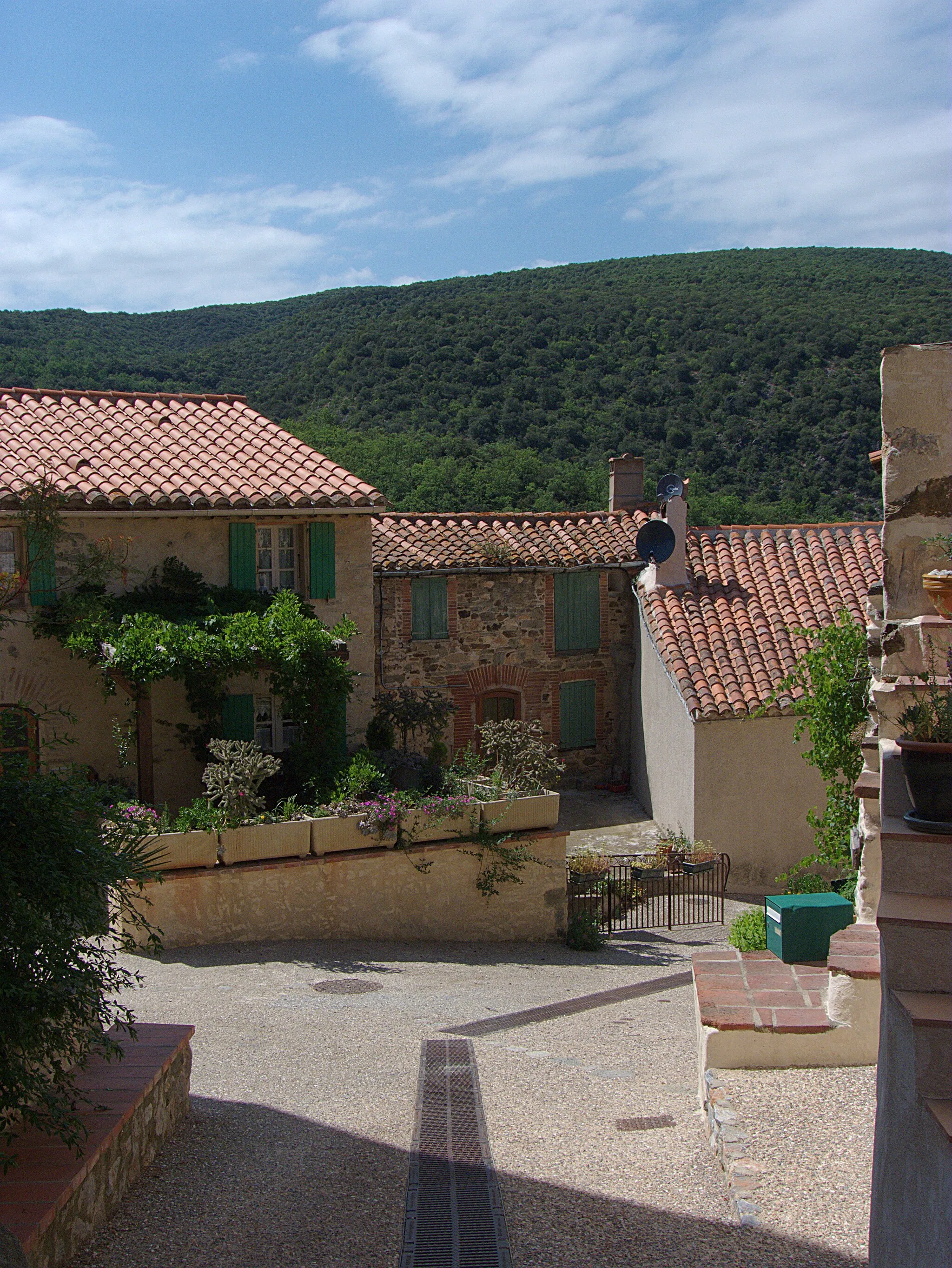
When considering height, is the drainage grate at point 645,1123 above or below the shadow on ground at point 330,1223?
below

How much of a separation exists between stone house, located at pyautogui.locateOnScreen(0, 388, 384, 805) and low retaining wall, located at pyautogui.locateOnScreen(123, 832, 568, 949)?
236cm

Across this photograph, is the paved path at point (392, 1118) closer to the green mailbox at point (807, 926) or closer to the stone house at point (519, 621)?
the green mailbox at point (807, 926)

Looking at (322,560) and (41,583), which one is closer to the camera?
(41,583)

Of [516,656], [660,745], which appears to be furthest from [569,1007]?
[516,656]

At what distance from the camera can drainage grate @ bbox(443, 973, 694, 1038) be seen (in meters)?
9.15

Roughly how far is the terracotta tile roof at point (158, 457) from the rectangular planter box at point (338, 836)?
14.1ft

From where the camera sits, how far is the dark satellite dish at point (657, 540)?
58.2ft

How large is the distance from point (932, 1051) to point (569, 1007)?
22.7ft

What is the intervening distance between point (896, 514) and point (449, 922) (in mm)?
7494

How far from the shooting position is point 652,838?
16359 millimetres

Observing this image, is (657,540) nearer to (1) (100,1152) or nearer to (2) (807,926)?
(2) (807,926)

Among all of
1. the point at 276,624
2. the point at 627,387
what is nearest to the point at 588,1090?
the point at 276,624

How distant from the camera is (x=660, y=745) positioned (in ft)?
56.6

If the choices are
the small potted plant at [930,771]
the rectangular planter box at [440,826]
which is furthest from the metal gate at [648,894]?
the small potted plant at [930,771]
